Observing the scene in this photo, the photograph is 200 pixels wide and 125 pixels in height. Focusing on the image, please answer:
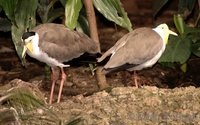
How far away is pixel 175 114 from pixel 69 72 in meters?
3.09

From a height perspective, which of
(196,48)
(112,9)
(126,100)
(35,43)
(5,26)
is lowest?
(196,48)

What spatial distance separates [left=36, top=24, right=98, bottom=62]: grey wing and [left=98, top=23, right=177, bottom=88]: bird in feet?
0.79

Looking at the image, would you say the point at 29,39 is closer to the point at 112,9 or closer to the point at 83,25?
the point at 112,9

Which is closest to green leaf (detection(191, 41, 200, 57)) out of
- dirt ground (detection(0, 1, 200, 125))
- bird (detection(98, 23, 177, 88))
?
dirt ground (detection(0, 1, 200, 125))

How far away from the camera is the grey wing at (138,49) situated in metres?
6.45

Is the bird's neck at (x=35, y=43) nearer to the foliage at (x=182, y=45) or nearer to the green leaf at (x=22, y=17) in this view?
the green leaf at (x=22, y=17)

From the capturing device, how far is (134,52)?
6.52 metres

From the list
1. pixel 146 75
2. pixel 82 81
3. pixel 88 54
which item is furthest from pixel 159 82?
pixel 88 54

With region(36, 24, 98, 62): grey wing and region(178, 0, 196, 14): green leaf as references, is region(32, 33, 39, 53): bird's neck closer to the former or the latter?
region(36, 24, 98, 62): grey wing

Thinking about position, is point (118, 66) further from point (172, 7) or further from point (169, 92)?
point (172, 7)

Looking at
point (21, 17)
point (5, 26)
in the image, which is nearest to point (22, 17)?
point (21, 17)

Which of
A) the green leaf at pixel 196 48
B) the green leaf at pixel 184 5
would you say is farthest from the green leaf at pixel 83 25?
the green leaf at pixel 184 5

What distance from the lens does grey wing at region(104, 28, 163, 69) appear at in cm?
645

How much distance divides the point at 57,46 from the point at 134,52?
85cm
